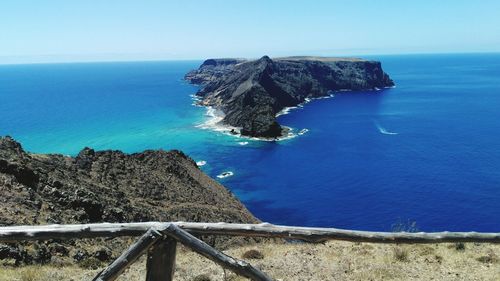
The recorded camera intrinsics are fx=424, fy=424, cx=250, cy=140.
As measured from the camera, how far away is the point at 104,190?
145 feet

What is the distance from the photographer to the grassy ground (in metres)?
12.5

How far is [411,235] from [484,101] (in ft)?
667

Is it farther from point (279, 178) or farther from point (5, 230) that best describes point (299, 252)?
point (279, 178)

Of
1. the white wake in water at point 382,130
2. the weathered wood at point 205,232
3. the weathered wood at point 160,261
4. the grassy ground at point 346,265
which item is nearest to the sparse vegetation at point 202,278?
the grassy ground at point 346,265

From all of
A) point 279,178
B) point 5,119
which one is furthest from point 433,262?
point 5,119

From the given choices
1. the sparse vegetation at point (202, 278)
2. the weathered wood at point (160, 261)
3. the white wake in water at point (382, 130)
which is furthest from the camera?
the white wake in water at point (382, 130)

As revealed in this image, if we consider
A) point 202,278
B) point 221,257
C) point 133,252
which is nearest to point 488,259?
point 202,278

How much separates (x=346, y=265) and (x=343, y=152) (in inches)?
3866

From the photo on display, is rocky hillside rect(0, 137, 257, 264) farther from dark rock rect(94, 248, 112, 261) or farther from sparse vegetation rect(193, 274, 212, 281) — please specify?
sparse vegetation rect(193, 274, 212, 281)

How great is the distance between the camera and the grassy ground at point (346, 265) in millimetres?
12516

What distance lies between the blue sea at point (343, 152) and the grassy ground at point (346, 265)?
39710mm

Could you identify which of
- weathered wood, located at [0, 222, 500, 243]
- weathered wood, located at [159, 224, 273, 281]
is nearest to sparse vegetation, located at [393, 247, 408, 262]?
weathered wood, located at [0, 222, 500, 243]

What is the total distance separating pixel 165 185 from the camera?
55656 mm

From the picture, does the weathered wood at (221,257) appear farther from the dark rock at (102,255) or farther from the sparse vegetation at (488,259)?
the dark rock at (102,255)
